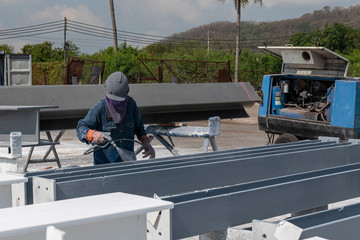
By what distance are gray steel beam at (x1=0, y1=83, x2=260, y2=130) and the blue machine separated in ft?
5.59

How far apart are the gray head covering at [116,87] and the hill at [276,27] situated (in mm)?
153519

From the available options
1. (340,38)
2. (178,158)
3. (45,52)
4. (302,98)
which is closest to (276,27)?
(340,38)

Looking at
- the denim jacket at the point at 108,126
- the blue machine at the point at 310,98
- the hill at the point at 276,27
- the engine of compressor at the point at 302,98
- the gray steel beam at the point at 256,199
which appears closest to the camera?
the gray steel beam at the point at 256,199

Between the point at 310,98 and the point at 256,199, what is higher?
the point at 310,98

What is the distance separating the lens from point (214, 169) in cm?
323

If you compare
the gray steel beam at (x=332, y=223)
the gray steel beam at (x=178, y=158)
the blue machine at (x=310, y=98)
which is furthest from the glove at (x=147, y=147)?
the blue machine at (x=310, y=98)

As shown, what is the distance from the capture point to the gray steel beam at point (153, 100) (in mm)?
6918

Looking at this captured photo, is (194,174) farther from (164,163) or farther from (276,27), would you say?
(276,27)

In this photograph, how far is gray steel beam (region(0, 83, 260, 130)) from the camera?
272 inches

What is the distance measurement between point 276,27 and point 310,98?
17456cm

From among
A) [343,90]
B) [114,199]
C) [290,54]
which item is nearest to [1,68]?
[290,54]

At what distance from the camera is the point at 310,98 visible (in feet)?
36.3

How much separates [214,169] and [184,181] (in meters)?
0.25

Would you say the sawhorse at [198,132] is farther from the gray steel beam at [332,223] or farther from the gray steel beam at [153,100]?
the gray steel beam at [332,223]
